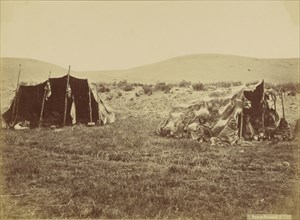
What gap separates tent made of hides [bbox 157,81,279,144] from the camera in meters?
6.68

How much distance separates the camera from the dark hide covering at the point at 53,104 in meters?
6.60

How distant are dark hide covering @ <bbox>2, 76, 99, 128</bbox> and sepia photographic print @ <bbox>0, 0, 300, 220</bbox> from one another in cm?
2

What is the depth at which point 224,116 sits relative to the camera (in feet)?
22.7

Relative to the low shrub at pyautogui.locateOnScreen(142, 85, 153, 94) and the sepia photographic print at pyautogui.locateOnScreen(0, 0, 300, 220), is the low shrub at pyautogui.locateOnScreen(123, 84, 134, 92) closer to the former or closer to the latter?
the low shrub at pyautogui.locateOnScreen(142, 85, 153, 94)

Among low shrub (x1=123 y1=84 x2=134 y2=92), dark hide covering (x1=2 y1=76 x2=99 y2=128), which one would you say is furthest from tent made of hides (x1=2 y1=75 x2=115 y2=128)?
low shrub (x1=123 y1=84 x2=134 y2=92)

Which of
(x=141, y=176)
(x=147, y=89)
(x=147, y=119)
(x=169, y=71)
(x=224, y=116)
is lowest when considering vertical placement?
(x=141, y=176)

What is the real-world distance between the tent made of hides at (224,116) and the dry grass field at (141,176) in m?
0.44

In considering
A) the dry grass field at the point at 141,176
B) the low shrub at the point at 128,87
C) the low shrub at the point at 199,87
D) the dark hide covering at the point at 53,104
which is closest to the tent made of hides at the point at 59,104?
the dark hide covering at the point at 53,104

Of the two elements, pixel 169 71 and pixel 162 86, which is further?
pixel 162 86

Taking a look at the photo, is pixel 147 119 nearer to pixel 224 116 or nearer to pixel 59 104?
pixel 224 116

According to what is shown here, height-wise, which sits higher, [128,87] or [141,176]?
[128,87]

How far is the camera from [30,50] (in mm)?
5809

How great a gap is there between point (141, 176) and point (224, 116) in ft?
7.03

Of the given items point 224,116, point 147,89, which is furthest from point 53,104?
point 224,116
